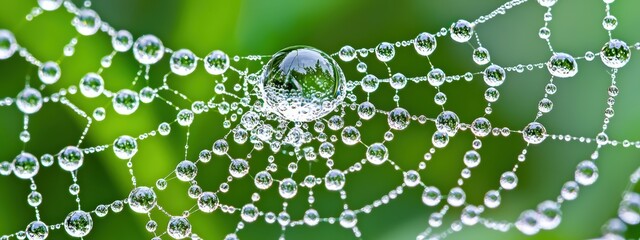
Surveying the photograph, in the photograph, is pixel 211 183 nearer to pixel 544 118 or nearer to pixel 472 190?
pixel 472 190

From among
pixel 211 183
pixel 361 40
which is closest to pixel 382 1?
pixel 361 40

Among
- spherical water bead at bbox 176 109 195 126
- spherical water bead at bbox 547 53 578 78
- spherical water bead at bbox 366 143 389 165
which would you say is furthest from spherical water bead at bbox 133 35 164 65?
spherical water bead at bbox 547 53 578 78

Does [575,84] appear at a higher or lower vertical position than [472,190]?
higher

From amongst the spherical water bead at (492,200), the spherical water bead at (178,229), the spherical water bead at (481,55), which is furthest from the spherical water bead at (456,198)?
the spherical water bead at (178,229)

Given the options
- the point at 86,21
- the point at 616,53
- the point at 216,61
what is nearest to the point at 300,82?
the point at 216,61

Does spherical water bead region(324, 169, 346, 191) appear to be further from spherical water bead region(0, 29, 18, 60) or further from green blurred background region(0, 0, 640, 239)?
spherical water bead region(0, 29, 18, 60)

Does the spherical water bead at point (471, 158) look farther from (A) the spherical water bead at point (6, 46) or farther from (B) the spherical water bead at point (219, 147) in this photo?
(A) the spherical water bead at point (6, 46)

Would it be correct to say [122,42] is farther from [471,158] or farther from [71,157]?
[471,158]

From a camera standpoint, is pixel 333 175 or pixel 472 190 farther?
pixel 472 190
